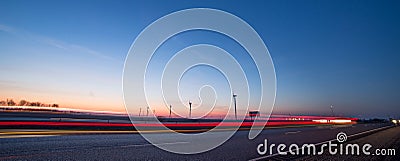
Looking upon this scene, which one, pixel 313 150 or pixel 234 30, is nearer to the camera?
pixel 313 150

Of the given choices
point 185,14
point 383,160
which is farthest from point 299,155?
point 185,14

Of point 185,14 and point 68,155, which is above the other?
point 185,14

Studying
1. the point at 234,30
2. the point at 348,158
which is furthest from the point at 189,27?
the point at 348,158

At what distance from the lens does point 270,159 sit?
22.2 ft

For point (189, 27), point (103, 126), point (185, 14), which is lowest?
point (103, 126)

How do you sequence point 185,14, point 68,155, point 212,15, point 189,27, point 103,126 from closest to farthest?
point 68,155 → point 189,27 → point 185,14 → point 212,15 → point 103,126

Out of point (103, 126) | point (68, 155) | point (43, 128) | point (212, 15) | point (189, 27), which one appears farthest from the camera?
point (103, 126)

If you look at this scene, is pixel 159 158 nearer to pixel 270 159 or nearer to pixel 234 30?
pixel 270 159

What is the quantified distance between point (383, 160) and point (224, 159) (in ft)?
15.1

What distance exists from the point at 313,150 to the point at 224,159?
152 inches

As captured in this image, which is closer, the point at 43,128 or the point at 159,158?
the point at 159,158

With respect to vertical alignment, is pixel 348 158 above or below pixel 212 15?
below

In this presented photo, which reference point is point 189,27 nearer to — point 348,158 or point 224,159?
point 224,159

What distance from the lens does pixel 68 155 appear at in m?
6.55
